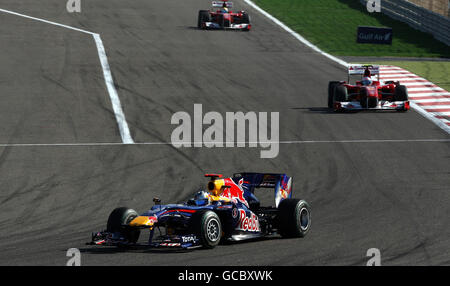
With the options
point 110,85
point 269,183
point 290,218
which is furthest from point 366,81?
point 290,218

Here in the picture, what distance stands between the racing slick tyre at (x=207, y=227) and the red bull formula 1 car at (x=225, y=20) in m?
32.1

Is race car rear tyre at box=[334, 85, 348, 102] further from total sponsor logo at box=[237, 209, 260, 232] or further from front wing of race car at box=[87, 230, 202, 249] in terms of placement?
front wing of race car at box=[87, 230, 202, 249]

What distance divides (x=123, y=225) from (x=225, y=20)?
3238cm

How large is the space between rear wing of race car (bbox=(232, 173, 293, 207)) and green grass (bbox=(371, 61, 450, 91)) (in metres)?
20.8

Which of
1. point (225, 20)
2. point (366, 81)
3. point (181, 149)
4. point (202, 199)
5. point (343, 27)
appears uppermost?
point (225, 20)

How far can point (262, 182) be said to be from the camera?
1547cm

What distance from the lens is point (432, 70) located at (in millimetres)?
38281

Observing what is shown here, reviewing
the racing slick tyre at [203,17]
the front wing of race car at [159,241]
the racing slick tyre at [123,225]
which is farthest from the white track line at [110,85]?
the front wing of race car at [159,241]

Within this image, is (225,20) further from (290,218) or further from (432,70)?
(290,218)

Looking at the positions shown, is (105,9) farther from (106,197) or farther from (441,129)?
(106,197)

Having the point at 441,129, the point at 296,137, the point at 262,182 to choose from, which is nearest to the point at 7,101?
the point at 296,137

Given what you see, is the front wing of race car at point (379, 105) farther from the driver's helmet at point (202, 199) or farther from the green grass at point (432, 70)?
the driver's helmet at point (202, 199)
